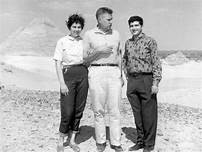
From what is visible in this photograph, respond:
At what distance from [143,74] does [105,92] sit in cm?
55

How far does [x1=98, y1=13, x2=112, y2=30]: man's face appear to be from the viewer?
4426 millimetres

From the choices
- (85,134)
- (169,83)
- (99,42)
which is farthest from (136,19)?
(169,83)

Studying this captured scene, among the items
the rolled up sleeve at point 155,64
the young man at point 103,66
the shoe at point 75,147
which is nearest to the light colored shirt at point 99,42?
the young man at point 103,66

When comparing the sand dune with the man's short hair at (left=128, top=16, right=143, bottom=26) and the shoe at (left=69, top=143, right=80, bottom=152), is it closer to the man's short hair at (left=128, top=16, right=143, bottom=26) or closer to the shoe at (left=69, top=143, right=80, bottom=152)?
the shoe at (left=69, top=143, right=80, bottom=152)

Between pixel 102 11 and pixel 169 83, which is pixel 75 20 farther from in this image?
pixel 169 83

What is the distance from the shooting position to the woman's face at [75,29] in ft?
15.1

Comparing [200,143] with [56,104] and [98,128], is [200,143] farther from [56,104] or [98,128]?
[56,104]

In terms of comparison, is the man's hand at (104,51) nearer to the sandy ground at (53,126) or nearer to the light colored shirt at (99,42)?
the light colored shirt at (99,42)

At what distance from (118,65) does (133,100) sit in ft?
1.71

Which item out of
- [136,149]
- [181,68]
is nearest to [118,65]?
Answer: [136,149]

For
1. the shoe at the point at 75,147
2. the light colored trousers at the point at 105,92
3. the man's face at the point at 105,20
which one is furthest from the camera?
the shoe at the point at 75,147

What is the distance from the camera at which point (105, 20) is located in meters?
4.44

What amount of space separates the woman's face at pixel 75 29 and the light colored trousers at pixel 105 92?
49cm

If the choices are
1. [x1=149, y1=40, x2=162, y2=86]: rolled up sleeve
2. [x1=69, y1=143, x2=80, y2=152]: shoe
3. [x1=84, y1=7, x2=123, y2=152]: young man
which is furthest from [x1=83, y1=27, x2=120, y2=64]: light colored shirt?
[x1=69, y1=143, x2=80, y2=152]: shoe
